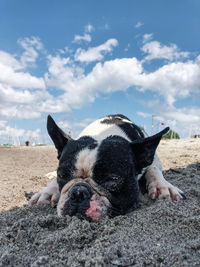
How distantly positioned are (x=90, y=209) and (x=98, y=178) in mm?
378

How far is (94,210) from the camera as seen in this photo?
8.87 ft

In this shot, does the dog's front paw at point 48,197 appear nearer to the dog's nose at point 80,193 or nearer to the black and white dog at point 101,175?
the black and white dog at point 101,175

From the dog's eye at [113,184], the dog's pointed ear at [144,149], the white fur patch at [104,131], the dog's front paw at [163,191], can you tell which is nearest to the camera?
the dog's eye at [113,184]

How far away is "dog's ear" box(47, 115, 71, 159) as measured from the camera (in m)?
3.60

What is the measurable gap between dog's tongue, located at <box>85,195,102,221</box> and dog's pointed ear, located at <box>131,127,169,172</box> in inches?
33.7

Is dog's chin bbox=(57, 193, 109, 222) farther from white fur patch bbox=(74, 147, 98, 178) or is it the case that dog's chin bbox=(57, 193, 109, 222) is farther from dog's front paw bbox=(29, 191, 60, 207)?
dog's front paw bbox=(29, 191, 60, 207)

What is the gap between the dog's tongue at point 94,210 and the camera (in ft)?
8.75

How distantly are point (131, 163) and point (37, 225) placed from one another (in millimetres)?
1271

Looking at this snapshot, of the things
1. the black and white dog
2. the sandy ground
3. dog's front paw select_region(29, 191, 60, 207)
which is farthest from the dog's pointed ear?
dog's front paw select_region(29, 191, 60, 207)

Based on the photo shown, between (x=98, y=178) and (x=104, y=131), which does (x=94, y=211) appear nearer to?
(x=98, y=178)

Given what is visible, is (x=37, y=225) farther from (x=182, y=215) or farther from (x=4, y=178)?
(x=4, y=178)

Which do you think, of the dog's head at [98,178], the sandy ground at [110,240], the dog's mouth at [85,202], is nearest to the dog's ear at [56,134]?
the dog's head at [98,178]

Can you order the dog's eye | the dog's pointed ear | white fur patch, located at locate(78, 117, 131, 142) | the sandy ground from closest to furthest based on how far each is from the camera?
1. the sandy ground
2. the dog's eye
3. the dog's pointed ear
4. white fur patch, located at locate(78, 117, 131, 142)

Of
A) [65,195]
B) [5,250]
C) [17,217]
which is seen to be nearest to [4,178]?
[17,217]
